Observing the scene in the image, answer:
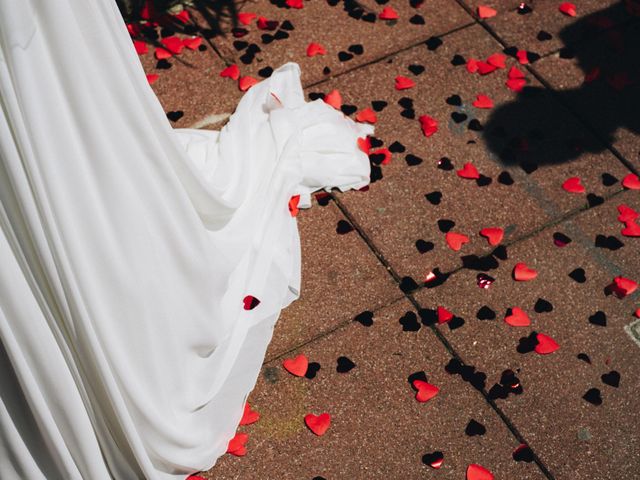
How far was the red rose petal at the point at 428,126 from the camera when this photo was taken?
14.2ft

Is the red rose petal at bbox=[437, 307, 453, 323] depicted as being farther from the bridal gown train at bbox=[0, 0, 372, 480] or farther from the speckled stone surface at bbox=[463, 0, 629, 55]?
the speckled stone surface at bbox=[463, 0, 629, 55]

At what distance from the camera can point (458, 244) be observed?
3.90 meters

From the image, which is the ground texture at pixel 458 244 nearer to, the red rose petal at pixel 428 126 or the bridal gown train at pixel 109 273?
the red rose petal at pixel 428 126

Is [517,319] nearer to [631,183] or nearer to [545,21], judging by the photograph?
[631,183]

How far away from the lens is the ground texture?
3.32 meters

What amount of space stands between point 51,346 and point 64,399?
0.19m

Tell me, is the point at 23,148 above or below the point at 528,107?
above

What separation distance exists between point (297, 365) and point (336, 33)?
2.13 meters

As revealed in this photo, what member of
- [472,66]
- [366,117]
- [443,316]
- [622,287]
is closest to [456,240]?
[443,316]

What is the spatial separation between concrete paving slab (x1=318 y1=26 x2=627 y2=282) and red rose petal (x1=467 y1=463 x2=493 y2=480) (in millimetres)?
909

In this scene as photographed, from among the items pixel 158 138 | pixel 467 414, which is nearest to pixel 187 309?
pixel 158 138

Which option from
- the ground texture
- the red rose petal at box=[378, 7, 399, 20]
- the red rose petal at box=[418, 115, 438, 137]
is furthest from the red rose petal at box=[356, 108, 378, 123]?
the red rose petal at box=[378, 7, 399, 20]

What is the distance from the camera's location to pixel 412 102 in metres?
4.48

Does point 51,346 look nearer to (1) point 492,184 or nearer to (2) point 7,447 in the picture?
(2) point 7,447
